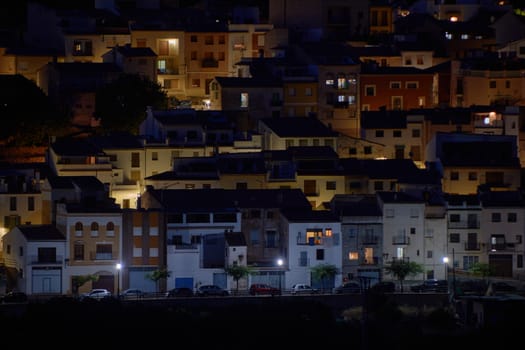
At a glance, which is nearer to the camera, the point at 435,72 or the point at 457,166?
the point at 457,166

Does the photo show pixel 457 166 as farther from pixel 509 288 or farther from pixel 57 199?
pixel 57 199

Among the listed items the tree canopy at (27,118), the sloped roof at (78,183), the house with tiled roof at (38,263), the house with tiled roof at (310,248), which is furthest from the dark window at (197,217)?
the tree canopy at (27,118)

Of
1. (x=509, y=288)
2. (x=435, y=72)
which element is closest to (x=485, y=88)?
(x=435, y=72)

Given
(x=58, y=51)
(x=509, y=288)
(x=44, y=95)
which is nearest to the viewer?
(x=509, y=288)

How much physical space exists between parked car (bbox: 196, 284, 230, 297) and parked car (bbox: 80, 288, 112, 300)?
1.84 meters

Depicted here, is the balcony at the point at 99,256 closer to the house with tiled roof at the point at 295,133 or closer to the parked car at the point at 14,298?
the parked car at the point at 14,298

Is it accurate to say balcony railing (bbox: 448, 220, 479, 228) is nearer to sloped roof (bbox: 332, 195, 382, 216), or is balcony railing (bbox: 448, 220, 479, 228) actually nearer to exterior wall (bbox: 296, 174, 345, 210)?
sloped roof (bbox: 332, 195, 382, 216)

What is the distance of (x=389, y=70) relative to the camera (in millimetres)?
65875

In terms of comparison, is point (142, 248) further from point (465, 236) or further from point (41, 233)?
point (465, 236)

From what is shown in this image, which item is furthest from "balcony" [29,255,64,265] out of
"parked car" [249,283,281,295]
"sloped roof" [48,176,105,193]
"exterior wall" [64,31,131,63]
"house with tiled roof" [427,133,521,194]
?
"exterior wall" [64,31,131,63]

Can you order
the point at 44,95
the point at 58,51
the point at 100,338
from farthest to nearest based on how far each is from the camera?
1. the point at 58,51
2. the point at 44,95
3. the point at 100,338

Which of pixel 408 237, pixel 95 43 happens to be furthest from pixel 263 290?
pixel 95 43

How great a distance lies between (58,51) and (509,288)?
17.3 metres

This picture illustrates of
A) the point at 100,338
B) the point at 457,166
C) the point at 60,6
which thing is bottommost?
the point at 100,338
